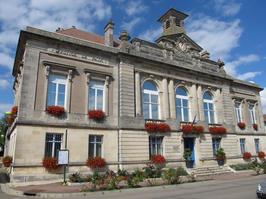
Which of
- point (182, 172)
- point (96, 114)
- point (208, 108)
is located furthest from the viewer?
point (208, 108)

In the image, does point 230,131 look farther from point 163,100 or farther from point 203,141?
point 163,100

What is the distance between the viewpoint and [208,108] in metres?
22.2

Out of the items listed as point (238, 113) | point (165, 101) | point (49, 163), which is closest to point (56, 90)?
point (49, 163)

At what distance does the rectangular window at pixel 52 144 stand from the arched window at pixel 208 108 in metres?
14.5

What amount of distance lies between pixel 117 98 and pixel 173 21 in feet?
41.9

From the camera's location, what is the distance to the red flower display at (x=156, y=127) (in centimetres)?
1659

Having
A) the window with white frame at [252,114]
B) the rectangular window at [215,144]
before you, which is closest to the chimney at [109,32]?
the rectangular window at [215,144]

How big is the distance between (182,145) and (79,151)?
341 inches

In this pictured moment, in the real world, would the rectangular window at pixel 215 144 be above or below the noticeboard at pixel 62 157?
above

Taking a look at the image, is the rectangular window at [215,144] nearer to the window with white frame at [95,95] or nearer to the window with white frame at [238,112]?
the window with white frame at [238,112]

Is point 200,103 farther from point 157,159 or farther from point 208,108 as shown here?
point 157,159

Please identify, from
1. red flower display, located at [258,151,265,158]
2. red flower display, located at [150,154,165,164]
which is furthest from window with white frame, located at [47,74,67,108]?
red flower display, located at [258,151,265,158]

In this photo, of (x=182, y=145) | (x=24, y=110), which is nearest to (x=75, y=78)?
(x=24, y=110)

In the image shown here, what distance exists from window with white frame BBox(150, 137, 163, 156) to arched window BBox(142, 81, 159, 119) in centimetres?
192
